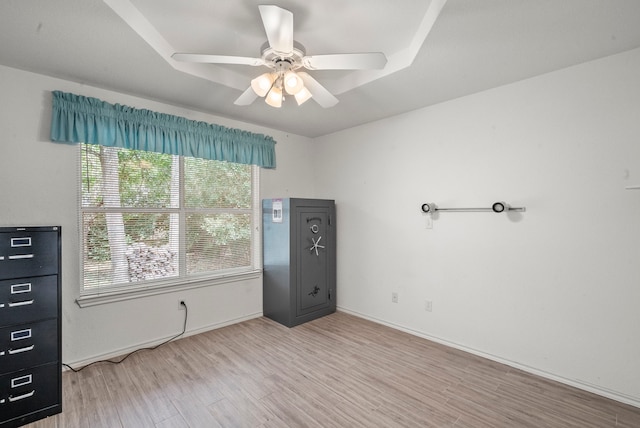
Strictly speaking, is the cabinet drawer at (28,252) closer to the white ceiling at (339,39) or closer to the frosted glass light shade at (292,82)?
the white ceiling at (339,39)

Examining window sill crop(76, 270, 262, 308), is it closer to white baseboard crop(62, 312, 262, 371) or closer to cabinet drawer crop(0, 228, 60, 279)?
white baseboard crop(62, 312, 262, 371)

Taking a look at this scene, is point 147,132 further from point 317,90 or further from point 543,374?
point 543,374

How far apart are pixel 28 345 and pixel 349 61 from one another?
268cm

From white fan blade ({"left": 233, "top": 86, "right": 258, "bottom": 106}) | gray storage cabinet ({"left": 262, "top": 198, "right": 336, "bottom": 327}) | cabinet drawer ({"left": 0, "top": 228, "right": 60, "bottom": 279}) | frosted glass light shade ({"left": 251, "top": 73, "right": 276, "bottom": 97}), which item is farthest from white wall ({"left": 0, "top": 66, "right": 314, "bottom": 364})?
frosted glass light shade ({"left": 251, "top": 73, "right": 276, "bottom": 97})

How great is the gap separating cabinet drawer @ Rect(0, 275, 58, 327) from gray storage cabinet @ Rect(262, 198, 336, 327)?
2.00 meters

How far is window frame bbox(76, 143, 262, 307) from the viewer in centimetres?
250

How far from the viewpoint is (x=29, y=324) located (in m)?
1.89

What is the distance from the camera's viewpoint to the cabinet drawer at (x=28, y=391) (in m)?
1.80

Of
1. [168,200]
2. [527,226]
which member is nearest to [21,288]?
[168,200]

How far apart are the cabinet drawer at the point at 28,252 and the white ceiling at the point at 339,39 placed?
1.25 m

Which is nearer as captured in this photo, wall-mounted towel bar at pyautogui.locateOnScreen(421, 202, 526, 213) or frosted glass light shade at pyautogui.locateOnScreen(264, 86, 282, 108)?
frosted glass light shade at pyautogui.locateOnScreen(264, 86, 282, 108)

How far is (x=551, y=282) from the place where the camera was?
7.54 feet

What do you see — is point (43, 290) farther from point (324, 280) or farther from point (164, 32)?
point (324, 280)

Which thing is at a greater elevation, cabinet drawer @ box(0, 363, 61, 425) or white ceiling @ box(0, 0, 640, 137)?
white ceiling @ box(0, 0, 640, 137)
